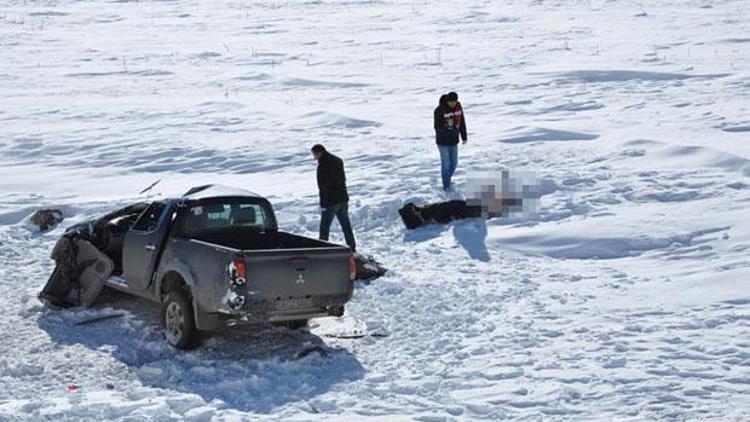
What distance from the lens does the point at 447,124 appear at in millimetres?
16938

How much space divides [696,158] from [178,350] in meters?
9.58

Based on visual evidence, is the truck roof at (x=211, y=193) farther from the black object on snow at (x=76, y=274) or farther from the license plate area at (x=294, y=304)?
the license plate area at (x=294, y=304)

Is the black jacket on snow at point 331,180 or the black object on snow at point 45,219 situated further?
the black object on snow at point 45,219

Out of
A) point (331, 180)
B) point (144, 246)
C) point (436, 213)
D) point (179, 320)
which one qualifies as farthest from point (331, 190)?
point (179, 320)

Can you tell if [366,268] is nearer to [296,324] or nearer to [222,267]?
[296,324]

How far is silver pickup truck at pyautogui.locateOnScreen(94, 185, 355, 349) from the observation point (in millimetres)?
10414

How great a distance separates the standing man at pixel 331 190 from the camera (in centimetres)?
1424

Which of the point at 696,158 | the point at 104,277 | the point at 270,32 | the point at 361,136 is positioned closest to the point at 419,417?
the point at 104,277

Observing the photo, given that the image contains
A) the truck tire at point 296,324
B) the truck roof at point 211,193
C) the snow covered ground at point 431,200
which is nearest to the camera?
the snow covered ground at point 431,200

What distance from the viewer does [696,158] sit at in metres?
16.9

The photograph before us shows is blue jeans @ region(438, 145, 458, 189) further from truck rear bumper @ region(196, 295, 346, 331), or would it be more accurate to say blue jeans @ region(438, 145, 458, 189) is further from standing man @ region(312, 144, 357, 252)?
truck rear bumper @ region(196, 295, 346, 331)

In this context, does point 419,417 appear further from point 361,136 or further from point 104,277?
point 361,136

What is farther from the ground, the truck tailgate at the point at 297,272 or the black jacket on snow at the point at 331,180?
the black jacket on snow at the point at 331,180

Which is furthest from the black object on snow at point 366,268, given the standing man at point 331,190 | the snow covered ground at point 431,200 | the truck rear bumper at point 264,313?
the truck rear bumper at point 264,313
